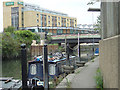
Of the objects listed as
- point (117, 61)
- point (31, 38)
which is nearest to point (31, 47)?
point (31, 38)

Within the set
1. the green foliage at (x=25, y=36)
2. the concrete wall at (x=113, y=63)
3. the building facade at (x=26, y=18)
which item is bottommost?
the concrete wall at (x=113, y=63)

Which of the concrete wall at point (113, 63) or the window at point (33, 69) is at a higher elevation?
the concrete wall at point (113, 63)

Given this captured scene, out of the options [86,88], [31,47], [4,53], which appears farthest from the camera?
[31,47]

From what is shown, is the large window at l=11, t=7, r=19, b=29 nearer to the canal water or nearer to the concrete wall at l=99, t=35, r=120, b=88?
the canal water

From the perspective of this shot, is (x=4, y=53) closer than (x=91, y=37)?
Yes

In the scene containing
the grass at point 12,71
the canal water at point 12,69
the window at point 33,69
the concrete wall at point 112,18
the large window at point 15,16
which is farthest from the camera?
the large window at point 15,16

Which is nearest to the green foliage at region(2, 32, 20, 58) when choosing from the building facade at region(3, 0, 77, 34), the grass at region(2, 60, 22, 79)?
the grass at region(2, 60, 22, 79)

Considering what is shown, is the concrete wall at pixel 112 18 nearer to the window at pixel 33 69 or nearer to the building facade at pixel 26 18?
the window at pixel 33 69

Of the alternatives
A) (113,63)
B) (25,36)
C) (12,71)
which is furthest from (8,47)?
(113,63)

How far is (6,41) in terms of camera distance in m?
44.8

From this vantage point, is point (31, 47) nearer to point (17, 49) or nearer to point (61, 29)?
point (17, 49)

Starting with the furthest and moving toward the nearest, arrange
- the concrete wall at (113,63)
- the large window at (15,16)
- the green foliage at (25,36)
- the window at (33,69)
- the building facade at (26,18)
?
1. the large window at (15,16)
2. the building facade at (26,18)
3. the green foliage at (25,36)
4. the window at (33,69)
5. the concrete wall at (113,63)

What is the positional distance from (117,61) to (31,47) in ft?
184

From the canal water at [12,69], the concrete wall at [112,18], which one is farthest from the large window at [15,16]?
the concrete wall at [112,18]
